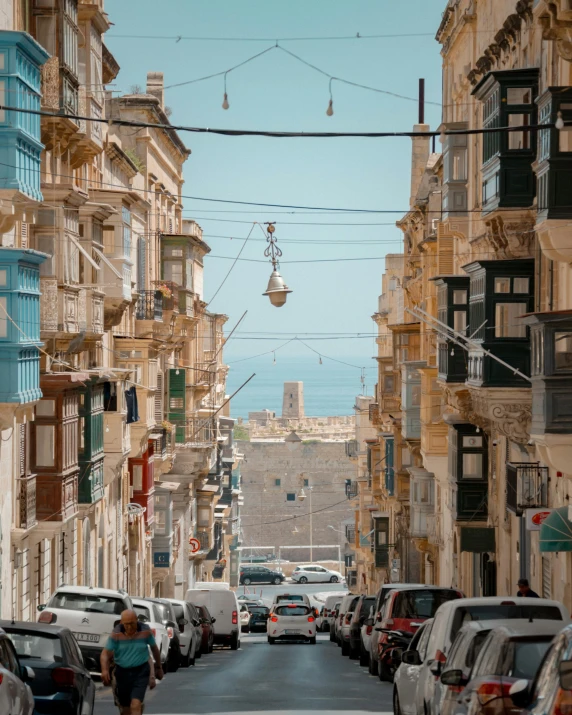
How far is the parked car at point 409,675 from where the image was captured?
46.5 ft

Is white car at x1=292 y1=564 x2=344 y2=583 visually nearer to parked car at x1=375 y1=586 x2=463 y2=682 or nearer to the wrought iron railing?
the wrought iron railing

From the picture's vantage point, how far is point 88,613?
21.4 meters

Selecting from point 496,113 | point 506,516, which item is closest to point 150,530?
point 506,516

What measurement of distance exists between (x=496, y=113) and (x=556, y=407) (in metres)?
8.22

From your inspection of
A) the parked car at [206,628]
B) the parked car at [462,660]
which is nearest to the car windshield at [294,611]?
the parked car at [206,628]

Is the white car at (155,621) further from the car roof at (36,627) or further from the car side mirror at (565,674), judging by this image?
the car side mirror at (565,674)

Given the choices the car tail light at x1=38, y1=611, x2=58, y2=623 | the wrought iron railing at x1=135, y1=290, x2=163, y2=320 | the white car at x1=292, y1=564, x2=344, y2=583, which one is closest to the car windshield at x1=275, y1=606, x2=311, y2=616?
the wrought iron railing at x1=135, y1=290, x2=163, y2=320

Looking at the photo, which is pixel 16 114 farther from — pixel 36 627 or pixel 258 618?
pixel 258 618

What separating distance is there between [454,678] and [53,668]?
412 centimetres

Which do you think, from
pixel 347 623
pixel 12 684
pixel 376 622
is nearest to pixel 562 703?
pixel 12 684

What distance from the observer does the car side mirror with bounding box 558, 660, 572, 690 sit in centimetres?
784

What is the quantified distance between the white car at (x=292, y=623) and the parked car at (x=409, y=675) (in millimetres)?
27956

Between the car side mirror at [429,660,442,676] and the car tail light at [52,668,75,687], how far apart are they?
329 cm

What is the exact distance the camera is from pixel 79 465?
3281 cm
